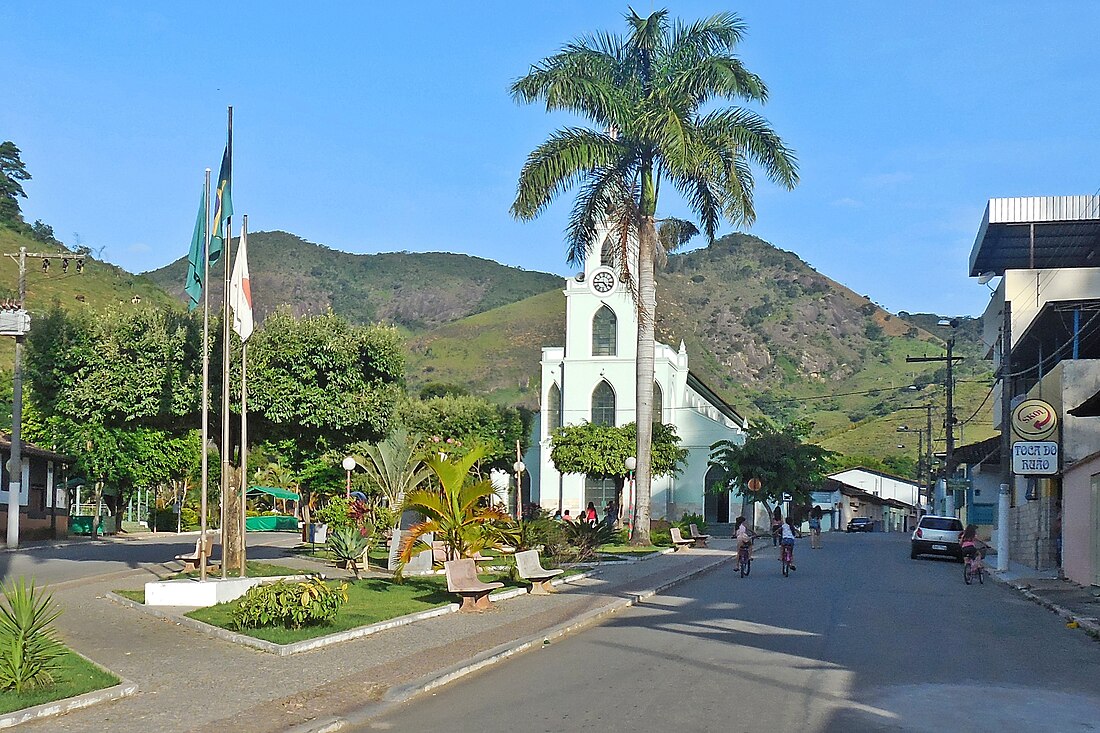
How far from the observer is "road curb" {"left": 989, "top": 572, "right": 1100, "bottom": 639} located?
16734 millimetres

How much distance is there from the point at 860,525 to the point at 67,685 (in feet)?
316

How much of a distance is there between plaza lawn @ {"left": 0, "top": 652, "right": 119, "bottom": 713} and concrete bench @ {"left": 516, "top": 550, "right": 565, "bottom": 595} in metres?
9.57

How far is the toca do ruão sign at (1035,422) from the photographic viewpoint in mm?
30297

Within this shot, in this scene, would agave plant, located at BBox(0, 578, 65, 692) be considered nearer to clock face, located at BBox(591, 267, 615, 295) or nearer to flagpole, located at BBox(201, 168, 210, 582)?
flagpole, located at BBox(201, 168, 210, 582)

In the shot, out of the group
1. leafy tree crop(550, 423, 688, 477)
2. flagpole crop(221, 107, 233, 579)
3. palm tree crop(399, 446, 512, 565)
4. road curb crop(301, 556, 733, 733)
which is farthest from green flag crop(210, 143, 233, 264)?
leafy tree crop(550, 423, 688, 477)

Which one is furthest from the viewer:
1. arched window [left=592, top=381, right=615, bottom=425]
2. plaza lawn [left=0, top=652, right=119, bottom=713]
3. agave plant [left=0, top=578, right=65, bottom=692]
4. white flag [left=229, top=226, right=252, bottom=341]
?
arched window [left=592, top=381, right=615, bottom=425]

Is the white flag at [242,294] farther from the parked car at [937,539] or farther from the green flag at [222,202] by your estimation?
the parked car at [937,539]

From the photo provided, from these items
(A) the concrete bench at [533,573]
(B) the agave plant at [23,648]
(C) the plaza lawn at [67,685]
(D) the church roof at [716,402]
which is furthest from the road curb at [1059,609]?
(D) the church roof at [716,402]

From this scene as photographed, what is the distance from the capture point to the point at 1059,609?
20.0 meters

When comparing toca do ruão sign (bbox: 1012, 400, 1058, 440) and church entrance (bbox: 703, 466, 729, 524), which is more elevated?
toca do ruão sign (bbox: 1012, 400, 1058, 440)

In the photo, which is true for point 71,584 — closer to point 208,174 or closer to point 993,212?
point 208,174

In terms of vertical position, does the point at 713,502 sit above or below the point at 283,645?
below

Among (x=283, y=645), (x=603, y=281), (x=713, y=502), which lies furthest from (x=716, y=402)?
(x=283, y=645)

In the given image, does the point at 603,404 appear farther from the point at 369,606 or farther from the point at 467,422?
the point at 369,606
